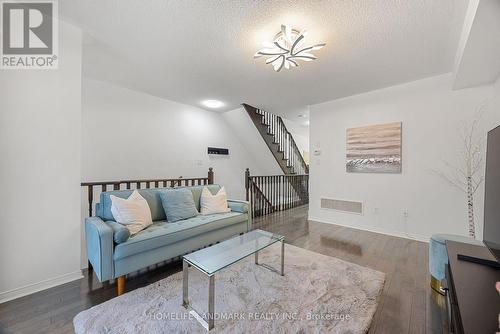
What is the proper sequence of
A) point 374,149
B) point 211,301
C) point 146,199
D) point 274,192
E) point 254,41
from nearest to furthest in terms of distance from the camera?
point 211,301 → point 254,41 → point 146,199 → point 374,149 → point 274,192

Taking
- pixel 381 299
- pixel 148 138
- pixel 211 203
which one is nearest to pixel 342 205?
pixel 381 299

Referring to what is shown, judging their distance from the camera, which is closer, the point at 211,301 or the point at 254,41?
the point at 211,301

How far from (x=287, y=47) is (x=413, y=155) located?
2.74 meters

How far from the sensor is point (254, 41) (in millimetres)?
2281

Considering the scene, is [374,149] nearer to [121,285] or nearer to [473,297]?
[473,297]

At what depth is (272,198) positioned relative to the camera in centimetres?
550

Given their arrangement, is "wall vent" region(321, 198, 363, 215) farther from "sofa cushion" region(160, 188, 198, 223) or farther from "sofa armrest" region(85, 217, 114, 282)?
"sofa armrest" region(85, 217, 114, 282)

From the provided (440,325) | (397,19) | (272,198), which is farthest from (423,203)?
(272,198)

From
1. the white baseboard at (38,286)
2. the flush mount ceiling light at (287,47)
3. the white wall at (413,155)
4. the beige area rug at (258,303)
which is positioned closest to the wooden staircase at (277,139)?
the white wall at (413,155)

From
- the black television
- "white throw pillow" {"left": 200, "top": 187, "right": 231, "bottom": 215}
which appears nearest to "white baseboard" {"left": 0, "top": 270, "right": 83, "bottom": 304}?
"white throw pillow" {"left": 200, "top": 187, "right": 231, "bottom": 215}

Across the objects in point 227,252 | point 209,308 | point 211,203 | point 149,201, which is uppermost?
point 149,201

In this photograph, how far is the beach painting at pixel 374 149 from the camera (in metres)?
3.43

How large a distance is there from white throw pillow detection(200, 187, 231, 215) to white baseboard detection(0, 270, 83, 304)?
1.54 m

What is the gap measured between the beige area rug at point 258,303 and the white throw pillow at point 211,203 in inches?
38.3
